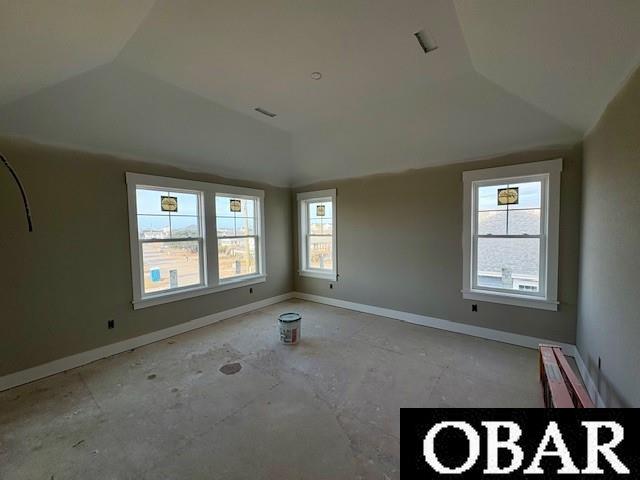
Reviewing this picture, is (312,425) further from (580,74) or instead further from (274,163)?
(274,163)

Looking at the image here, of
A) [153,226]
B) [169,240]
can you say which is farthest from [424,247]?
[153,226]

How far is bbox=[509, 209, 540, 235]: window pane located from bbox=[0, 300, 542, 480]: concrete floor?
58.8 inches

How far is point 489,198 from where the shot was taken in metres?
3.73

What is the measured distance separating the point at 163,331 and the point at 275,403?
→ 237 centimetres

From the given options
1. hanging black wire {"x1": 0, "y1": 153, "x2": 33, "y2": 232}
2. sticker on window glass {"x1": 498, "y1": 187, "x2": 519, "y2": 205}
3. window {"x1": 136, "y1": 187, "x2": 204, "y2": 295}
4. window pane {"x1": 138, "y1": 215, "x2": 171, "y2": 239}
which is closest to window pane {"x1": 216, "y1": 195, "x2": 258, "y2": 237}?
window {"x1": 136, "y1": 187, "x2": 204, "y2": 295}

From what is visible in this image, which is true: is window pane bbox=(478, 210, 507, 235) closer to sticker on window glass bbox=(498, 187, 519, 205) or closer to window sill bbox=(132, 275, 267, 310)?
sticker on window glass bbox=(498, 187, 519, 205)

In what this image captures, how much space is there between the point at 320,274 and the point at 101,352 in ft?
11.8

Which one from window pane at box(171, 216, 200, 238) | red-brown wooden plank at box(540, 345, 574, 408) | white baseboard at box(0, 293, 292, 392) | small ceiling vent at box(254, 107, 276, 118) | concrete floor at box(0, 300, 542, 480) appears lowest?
concrete floor at box(0, 300, 542, 480)

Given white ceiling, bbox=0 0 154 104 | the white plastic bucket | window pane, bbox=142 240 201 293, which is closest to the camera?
white ceiling, bbox=0 0 154 104

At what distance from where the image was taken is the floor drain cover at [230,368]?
2.94 metres

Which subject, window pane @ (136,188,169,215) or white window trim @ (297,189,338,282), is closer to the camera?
window pane @ (136,188,169,215)

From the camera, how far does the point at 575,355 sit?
125 inches

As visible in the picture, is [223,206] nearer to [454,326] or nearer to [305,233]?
[305,233]

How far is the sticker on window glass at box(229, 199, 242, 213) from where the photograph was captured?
489cm
